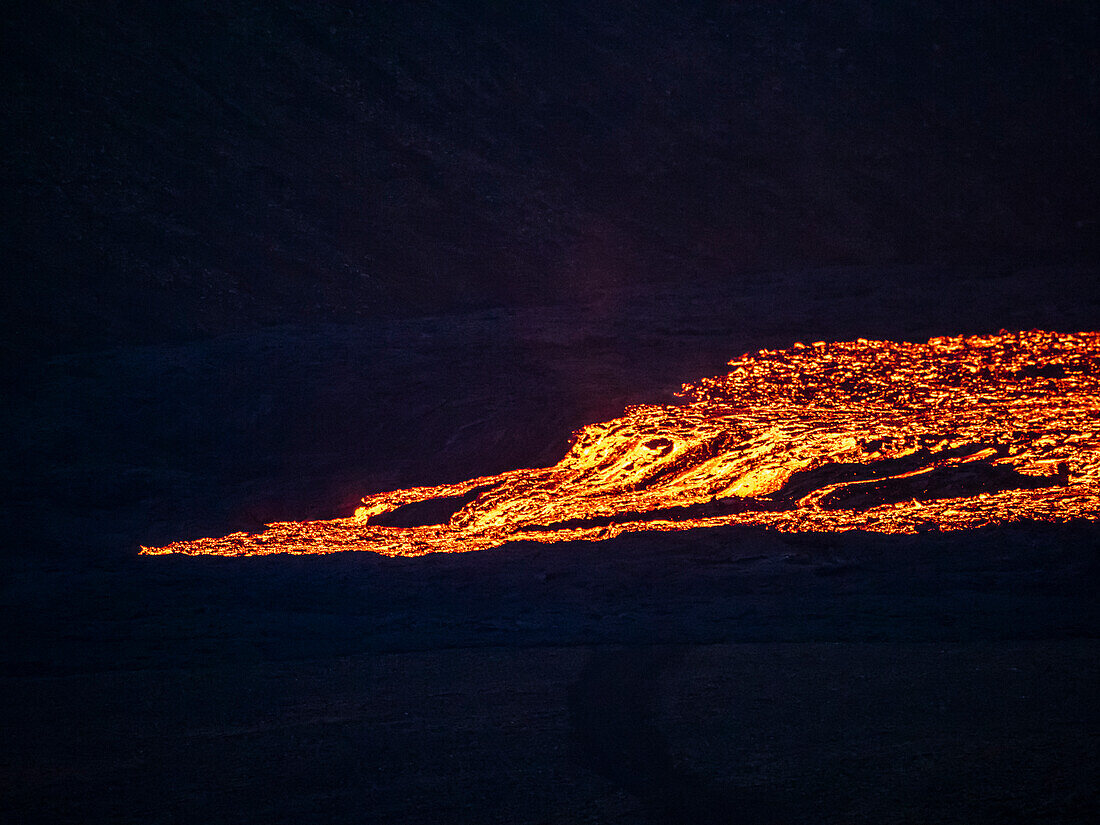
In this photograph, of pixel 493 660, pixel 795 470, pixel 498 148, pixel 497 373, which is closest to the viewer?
pixel 493 660

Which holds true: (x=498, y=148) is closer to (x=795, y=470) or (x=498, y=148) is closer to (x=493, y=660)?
(x=795, y=470)

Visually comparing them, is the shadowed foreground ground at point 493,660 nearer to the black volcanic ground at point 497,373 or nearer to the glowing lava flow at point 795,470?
the black volcanic ground at point 497,373

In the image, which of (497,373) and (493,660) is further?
(497,373)

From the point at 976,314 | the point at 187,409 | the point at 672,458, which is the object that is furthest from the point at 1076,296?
the point at 187,409

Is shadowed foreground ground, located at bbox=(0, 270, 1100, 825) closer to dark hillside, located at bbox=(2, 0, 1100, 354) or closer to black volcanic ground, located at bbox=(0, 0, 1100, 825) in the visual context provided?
black volcanic ground, located at bbox=(0, 0, 1100, 825)

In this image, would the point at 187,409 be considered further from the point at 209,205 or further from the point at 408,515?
the point at 209,205

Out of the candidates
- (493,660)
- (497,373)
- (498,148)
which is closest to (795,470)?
(493,660)
